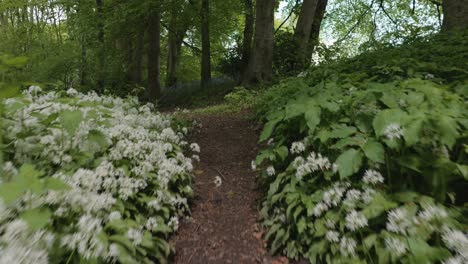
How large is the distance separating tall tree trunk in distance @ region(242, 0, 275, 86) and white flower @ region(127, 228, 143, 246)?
8.83 meters

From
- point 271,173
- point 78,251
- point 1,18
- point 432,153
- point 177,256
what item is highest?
point 1,18

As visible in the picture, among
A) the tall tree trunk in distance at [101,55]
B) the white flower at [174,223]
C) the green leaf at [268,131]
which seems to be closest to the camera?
the white flower at [174,223]

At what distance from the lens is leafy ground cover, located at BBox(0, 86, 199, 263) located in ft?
8.15

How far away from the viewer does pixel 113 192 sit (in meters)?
3.62

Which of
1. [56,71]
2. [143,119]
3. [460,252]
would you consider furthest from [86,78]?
[460,252]

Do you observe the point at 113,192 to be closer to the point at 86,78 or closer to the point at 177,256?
the point at 177,256

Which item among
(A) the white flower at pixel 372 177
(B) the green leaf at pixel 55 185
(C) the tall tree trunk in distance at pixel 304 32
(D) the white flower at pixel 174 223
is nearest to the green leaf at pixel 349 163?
(A) the white flower at pixel 372 177

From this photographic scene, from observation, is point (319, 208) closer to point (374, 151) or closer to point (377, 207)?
point (377, 207)

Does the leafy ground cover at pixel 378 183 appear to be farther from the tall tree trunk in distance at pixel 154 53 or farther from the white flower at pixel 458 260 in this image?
the tall tree trunk in distance at pixel 154 53

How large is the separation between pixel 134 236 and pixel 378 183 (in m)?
2.42

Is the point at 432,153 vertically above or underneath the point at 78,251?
above

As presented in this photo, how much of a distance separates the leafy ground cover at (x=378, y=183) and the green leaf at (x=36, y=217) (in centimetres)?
232

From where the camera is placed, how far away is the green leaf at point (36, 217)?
8.01 ft

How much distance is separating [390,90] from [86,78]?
13.1 m
